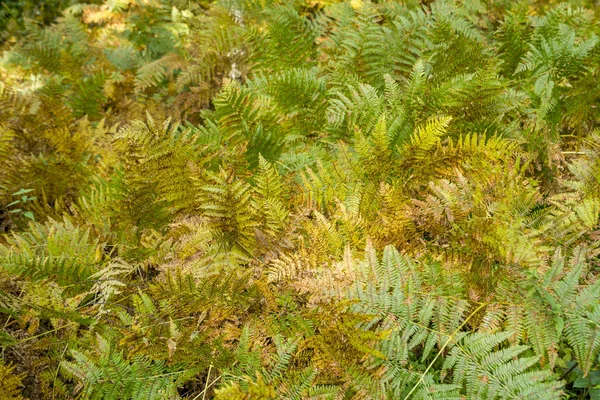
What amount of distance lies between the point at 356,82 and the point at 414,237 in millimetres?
1060

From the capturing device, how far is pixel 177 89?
4.20 m

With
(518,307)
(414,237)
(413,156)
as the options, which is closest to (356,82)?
(413,156)

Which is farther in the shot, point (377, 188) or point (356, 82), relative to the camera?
point (356, 82)

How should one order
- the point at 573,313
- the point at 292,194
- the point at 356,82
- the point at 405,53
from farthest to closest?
1. the point at 405,53
2. the point at 356,82
3. the point at 292,194
4. the point at 573,313

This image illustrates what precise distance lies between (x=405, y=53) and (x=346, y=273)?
5.72 feet

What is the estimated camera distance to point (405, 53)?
2.91 metres

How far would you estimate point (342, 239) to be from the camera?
6.34 ft

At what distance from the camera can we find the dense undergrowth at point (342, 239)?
60.6 inches

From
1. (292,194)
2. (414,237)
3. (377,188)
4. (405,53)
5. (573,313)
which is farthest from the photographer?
(405,53)

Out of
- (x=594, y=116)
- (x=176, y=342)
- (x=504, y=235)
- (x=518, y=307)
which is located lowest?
(x=176, y=342)

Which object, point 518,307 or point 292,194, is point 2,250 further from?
point 518,307

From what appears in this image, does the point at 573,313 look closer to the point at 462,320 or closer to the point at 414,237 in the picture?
the point at 462,320

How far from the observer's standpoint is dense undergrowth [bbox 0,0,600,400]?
154 cm

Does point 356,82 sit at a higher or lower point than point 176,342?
higher
